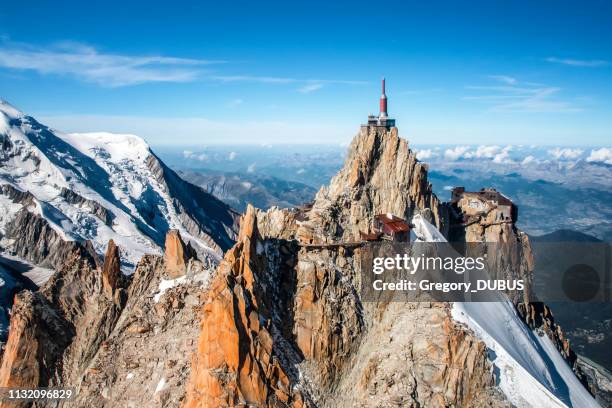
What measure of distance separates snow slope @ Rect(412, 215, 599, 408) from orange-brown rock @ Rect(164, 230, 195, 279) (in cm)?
3813

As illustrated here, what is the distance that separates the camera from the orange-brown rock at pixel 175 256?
192 feet

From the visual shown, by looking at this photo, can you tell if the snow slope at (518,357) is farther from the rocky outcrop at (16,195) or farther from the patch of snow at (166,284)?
the rocky outcrop at (16,195)

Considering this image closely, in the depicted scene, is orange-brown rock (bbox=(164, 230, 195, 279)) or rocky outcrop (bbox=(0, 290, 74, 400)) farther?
orange-brown rock (bbox=(164, 230, 195, 279))

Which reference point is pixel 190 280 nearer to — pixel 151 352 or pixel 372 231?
pixel 151 352

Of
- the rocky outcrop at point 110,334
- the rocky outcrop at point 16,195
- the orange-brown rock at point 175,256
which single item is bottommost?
the rocky outcrop at point 110,334

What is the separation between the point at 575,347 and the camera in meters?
174

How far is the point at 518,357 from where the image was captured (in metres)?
66.3

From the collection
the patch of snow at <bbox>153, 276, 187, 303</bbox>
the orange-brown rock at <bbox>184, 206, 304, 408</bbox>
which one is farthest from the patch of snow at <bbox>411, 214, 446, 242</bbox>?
the patch of snow at <bbox>153, 276, 187, 303</bbox>

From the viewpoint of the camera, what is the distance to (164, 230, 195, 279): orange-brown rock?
2303 inches

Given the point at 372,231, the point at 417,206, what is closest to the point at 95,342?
the point at 372,231

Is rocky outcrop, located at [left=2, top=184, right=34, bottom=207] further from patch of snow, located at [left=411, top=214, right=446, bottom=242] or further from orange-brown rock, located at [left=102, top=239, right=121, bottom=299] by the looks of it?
patch of snow, located at [left=411, top=214, right=446, bottom=242]

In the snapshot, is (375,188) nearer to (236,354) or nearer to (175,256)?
(175,256)

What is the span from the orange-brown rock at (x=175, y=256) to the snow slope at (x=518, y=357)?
125 feet

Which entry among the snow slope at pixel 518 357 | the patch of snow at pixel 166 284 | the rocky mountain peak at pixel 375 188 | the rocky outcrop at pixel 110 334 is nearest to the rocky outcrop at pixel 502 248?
the snow slope at pixel 518 357
